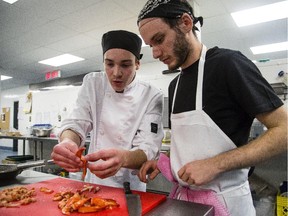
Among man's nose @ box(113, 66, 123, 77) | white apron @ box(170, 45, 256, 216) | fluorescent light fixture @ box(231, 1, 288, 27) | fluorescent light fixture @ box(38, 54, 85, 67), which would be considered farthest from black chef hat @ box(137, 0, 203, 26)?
fluorescent light fixture @ box(38, 54, 85, 67)

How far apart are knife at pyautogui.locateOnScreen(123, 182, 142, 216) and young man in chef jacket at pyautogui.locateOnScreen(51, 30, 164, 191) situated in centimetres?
29

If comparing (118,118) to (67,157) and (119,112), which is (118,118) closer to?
(119,112)

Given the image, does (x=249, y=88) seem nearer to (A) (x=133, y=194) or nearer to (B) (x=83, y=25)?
(A) (x=133, y=194)

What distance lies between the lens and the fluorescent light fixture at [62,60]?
6.54m

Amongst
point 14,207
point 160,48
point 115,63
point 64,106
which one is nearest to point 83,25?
point 64,106

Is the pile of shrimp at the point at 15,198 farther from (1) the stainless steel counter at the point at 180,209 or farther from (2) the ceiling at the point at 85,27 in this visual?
(2) the ceiling at the point at 85,27

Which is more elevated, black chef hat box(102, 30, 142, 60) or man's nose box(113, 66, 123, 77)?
black chef hat box(102, 30, 142, 60)

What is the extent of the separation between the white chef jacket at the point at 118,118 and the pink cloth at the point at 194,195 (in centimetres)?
19

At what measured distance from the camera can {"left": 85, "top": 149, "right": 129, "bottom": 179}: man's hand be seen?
987 mm

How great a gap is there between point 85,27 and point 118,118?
3.56 meters

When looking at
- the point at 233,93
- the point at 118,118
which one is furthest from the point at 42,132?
the point at 233,93

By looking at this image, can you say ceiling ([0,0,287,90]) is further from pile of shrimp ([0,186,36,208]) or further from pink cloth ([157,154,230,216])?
pile of shrimp ([0,186,36,208])

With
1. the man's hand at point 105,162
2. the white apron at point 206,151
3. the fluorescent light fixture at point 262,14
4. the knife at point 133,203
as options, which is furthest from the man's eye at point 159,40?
the fluorescent light fixture at point 262,14

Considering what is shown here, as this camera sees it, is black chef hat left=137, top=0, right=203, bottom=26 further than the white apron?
Yes
